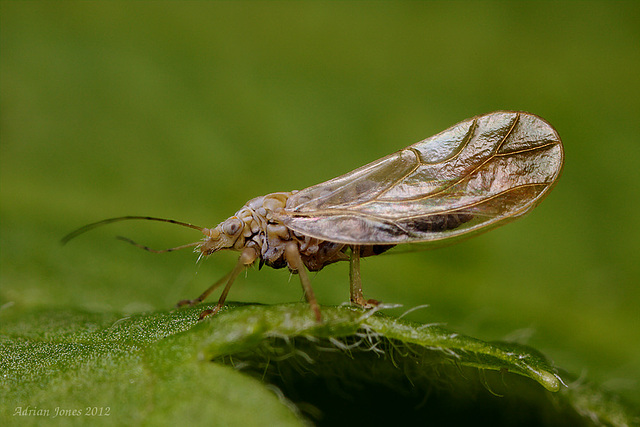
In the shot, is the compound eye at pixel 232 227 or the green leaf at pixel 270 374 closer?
the green leaf at pixel 270 374

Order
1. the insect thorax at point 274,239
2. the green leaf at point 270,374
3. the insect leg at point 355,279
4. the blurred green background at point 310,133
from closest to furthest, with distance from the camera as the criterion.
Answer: the green leaf at point 270,374
the insect leg at point 355,279
the insect thorax at point 274,239
the blurred green background at point 310,133

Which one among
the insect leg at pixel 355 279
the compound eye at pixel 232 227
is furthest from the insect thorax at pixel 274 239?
the insect leg at pixel 355 279

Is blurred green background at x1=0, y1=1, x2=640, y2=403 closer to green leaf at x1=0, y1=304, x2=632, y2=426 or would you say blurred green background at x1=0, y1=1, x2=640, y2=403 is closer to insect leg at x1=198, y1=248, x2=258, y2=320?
insect leg at x1=198, y1=248, x2=258, y2=320

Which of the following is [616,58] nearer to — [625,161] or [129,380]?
[625,161]

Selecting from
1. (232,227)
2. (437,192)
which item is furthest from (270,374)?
(437,192)

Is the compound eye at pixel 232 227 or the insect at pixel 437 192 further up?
the insect at pixel 437 192

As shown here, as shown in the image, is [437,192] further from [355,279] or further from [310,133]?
[310,133]

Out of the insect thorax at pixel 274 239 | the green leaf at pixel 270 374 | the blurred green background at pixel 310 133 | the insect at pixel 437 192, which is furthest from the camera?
→ the blurred green background at pixel 310 133

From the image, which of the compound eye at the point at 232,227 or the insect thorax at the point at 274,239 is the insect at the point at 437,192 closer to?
the insect thorax at the point at 274,239

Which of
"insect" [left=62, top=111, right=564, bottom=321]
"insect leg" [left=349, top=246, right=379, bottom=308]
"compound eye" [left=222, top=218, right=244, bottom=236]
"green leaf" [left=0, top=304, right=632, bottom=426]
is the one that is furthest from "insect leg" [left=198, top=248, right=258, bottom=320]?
"insect leg" [left=349, top=246, right=379, bottom=308]
